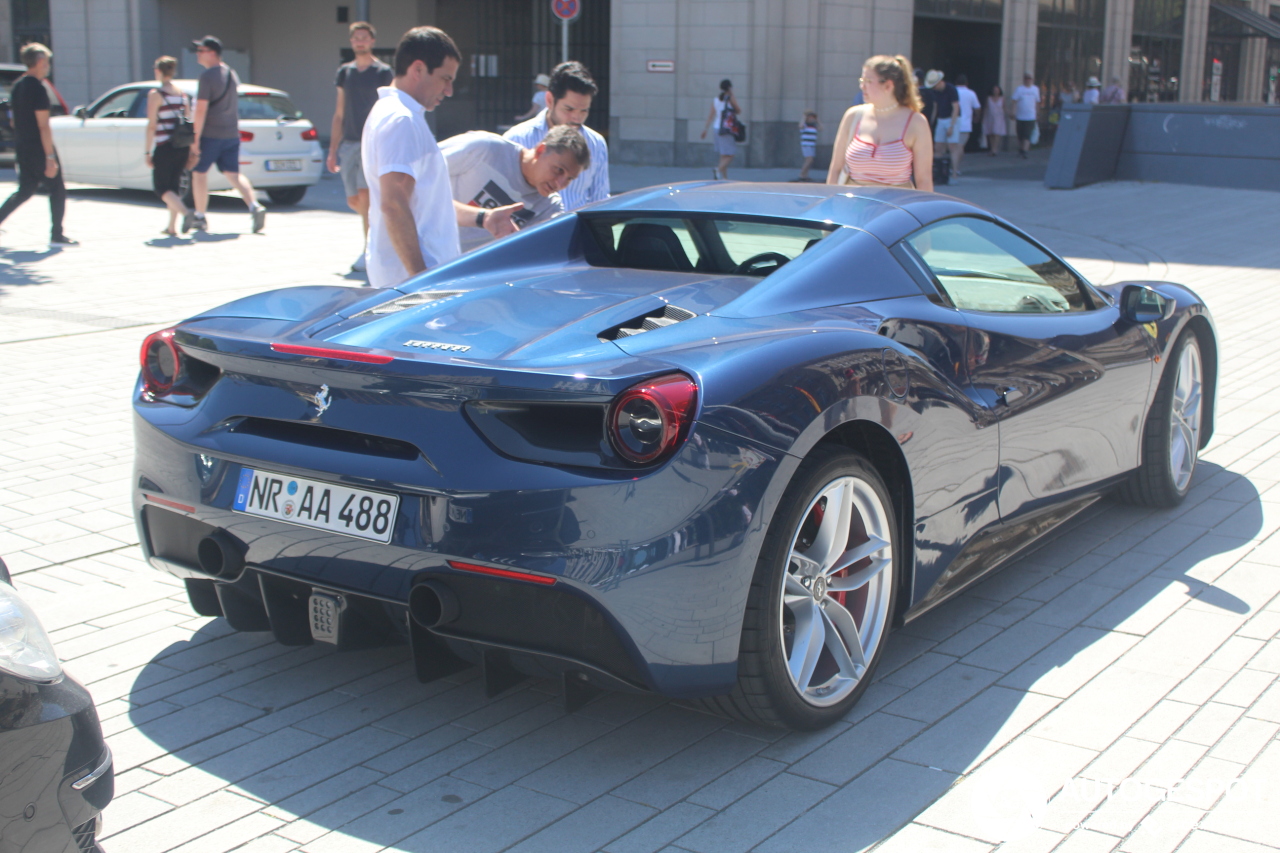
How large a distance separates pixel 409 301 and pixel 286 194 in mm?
14285

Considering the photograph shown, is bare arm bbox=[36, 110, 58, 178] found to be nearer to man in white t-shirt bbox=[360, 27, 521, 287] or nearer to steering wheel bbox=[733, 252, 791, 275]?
man in white t-shirt bbox=[360, 27, 521, 287]

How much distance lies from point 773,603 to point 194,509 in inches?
57.1

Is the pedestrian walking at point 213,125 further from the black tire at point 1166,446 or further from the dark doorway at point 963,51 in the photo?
the dark doorway at point 963,51

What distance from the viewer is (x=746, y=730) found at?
326 cm

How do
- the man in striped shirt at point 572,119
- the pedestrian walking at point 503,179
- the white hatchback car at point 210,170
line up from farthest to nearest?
the white hatchback car at point 210,170
the man in striped shirt at point 572,119
the pedestrian walking at point 503,179

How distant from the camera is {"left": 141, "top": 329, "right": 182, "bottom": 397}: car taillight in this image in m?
3.39

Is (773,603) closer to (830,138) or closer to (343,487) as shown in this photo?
Answer: (343,487)

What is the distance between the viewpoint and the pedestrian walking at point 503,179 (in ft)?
17.2

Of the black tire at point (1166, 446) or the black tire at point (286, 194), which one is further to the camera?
the black tire at point (286, 194)

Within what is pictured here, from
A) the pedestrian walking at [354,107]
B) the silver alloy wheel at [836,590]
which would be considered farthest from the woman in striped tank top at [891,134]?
the pedestrian walking at [354,107]

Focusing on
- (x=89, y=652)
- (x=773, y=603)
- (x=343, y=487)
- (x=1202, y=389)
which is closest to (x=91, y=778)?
(x=343, y=487)

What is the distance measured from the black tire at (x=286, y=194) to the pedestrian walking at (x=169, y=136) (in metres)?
3.69

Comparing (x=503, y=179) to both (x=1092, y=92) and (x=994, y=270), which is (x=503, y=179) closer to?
(x=994, y=270)

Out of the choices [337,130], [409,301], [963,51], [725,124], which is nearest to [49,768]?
[409,301]
